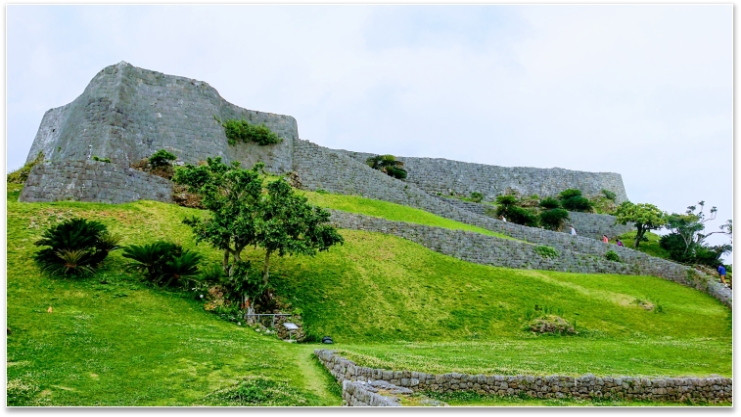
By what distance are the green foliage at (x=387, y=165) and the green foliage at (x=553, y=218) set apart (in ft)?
39.9

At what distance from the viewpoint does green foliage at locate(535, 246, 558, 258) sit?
2853cm

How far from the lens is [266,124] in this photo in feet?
123

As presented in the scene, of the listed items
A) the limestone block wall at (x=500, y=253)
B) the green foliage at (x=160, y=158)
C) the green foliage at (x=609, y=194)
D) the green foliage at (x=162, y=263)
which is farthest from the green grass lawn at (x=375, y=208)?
the green foliage at (x=609, y=194)

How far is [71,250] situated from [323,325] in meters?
7.96

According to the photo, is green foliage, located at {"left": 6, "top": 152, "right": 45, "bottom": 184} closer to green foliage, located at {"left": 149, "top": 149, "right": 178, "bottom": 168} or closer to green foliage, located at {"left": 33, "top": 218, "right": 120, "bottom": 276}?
green foliage, located at {"left": 149, "top": 149, "right": 178, "bottom": 168}

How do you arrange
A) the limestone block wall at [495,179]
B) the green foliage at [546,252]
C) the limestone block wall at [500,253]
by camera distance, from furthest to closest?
1. the limestone block wall at [495,179]
2. the green foliage at [546,252]
3. the limestone block wall at [500,253]

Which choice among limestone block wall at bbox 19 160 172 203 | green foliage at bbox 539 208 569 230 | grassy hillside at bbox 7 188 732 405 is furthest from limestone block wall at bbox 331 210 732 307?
green foliage at bbox 539 208 569 230

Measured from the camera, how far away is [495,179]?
53.3 metres

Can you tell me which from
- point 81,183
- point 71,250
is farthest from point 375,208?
point 71,250

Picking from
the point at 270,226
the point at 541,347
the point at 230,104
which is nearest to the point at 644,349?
the point at 541,347

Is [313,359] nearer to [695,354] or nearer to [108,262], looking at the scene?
[108,262]

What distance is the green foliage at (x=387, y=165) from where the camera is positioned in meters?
47.8

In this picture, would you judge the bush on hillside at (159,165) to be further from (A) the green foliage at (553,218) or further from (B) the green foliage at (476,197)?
(A) the green foliage at (553,218)

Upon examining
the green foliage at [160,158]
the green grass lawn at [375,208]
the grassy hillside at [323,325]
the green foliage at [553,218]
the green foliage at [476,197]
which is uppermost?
the green foliage at [476,197]
